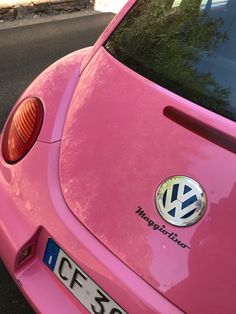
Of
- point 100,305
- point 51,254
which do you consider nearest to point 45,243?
point 51,254

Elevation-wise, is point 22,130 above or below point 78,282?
above

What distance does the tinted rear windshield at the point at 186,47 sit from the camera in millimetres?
1957

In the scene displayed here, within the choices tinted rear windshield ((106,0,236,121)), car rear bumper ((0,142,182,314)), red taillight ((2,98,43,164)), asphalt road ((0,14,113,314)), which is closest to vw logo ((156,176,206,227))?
car rear bumper ((0,142,182,314))

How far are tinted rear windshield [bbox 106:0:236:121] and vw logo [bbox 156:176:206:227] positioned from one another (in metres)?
0.33

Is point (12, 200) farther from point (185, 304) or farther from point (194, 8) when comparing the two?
point (194, 8)

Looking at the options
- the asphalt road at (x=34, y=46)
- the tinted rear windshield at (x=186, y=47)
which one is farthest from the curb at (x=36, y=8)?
the tinted rear windshield at (x=186, y=47)

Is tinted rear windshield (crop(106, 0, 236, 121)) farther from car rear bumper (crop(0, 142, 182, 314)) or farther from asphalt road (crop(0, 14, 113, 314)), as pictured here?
asphalt road (crop(0, 14, 113, 314))

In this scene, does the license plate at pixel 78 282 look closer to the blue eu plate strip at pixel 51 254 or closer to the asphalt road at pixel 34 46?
the blue eu plate strip at pixel 51 254

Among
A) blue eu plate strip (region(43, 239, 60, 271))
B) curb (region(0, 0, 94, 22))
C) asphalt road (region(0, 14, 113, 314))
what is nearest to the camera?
blue eu plate strip (region(43, 239, 60, 271))

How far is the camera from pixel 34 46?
6535mm

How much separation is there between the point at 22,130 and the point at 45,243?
532mm

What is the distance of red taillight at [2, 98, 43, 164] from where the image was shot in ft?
6.96

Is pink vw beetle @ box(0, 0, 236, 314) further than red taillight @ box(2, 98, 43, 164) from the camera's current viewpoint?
No

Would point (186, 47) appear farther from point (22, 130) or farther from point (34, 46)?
point (34, 46)
